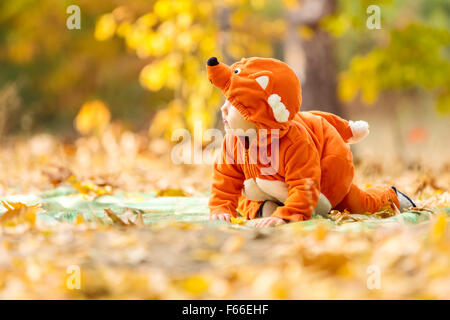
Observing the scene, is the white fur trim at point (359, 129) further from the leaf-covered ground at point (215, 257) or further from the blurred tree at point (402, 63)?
the blurred tree at point (402, 63)

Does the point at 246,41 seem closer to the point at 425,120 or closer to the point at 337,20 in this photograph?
the point at 337,20

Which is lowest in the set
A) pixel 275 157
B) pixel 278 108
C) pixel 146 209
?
pixel 146 209

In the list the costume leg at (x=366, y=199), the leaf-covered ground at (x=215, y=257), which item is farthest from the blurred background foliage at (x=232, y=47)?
the costume leg at (x=366, y=199)

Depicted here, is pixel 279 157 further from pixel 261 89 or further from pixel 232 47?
pixel 232 47

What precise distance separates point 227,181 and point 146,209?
1.71 ft

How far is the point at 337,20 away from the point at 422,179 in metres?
2.25

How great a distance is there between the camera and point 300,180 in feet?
8.02

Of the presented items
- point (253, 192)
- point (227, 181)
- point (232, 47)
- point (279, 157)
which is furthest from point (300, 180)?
point (232, 47)

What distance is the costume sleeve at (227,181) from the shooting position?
105 inches

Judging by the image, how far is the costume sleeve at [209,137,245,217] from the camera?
266 cm

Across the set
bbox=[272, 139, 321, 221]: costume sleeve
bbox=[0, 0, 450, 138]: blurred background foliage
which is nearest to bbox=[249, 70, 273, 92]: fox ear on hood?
bbox=[272, 139, 321, 221]: costume sleeve

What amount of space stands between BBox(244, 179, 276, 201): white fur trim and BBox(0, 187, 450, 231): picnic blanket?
0.24m

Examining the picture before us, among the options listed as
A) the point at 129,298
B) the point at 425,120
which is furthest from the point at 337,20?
the point at 425,120

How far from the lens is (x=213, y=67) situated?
7.95ft
